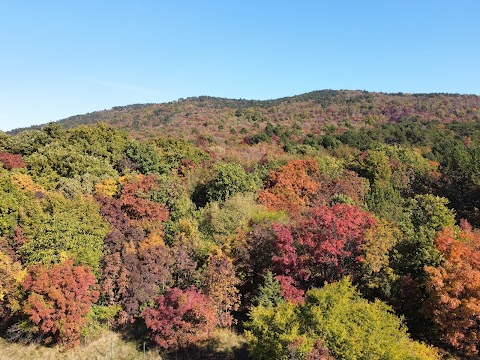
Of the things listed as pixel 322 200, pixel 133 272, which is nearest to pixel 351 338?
pixel 133 272

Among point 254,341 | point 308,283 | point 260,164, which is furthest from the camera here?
point 260,164

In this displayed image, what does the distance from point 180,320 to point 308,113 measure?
105451 millimetres

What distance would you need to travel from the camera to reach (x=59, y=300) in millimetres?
24016

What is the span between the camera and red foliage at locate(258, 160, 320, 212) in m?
40.8

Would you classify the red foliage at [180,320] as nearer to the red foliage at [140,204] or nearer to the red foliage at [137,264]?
the red foliage at [137,264]

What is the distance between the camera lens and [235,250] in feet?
97.8

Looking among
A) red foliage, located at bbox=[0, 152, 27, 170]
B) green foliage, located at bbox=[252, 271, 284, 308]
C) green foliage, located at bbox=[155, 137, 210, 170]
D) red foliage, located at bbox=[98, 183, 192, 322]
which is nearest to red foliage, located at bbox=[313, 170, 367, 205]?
green foliage, located at bbox=[252, 271, 284, 308]

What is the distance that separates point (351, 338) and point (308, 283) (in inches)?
476

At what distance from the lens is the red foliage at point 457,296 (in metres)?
22.5

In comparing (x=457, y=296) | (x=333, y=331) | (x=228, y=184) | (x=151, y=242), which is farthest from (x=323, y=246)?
(x=228, y=184)

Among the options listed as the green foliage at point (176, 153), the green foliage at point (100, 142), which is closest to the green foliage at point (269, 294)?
A: the green foliage at point (176, 153)

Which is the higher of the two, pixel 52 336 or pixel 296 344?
pixel 296 344

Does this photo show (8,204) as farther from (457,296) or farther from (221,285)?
(457,296)

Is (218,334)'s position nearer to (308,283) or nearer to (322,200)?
(308,283)
